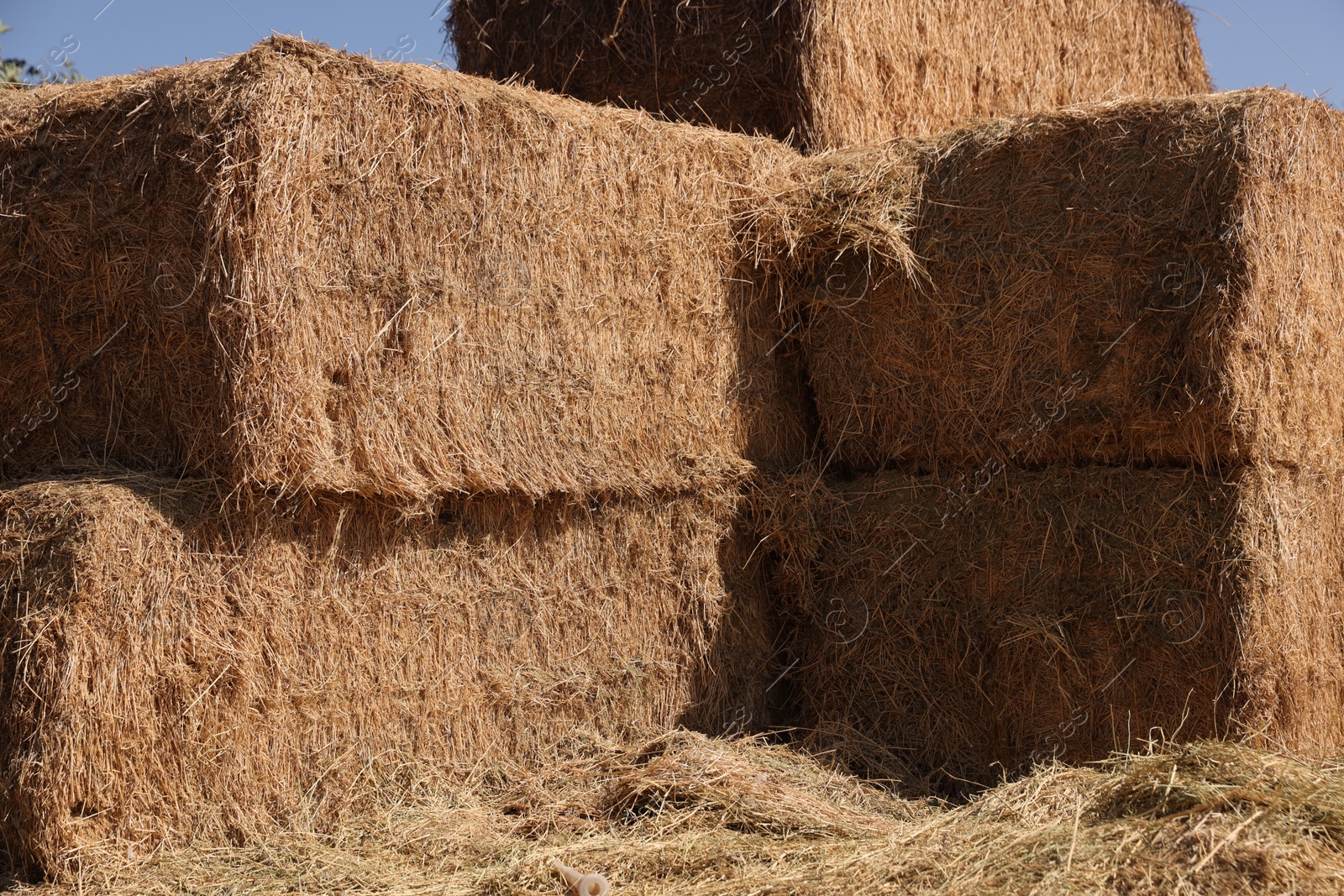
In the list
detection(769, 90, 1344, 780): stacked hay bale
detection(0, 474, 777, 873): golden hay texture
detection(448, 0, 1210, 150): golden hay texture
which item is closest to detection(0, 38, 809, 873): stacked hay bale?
detection(0, 474, 777, 873): golden hay texture

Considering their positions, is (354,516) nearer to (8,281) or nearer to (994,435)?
(8,281)

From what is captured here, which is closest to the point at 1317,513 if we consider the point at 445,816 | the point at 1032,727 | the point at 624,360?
the point at 1032,727

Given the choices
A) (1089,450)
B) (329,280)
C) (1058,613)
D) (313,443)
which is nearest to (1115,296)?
(1089,450)

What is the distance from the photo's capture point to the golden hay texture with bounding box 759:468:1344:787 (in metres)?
4.84

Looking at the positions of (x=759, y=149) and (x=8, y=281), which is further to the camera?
(x=759, y=149)

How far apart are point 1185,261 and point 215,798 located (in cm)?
401

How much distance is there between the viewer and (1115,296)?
5023mm

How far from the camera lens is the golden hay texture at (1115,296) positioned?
4781 millimetres

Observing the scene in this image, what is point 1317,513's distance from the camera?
5.21 m

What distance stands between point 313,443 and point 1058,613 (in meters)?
3.01

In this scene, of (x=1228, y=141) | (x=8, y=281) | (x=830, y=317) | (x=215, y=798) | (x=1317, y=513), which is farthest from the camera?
(x=830, y=317)

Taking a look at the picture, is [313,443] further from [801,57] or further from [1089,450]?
[801,57]

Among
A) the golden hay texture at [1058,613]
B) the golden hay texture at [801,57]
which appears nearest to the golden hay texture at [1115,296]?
the golden hay texture at [1058,613]

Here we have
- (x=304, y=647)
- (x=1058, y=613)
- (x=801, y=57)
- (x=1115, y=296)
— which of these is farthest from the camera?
(x=801, y=57)
